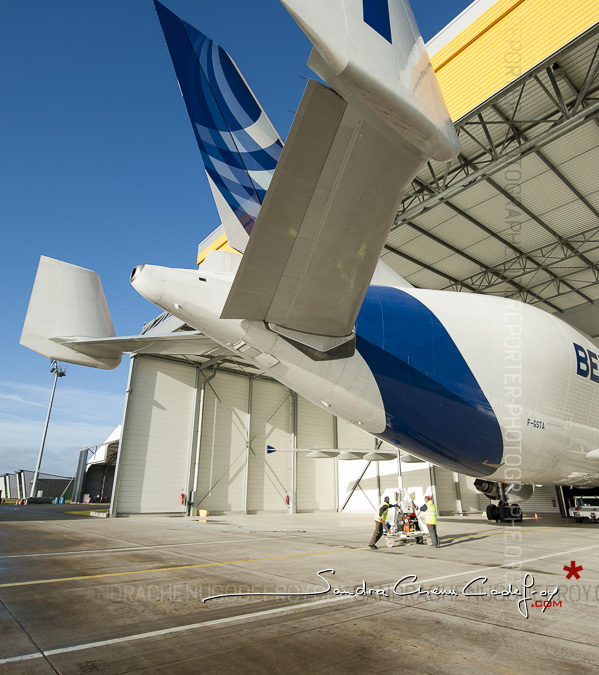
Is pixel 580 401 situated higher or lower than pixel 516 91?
lower

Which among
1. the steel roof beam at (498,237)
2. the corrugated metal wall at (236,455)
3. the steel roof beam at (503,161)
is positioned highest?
the steel roof beam at (498,237)

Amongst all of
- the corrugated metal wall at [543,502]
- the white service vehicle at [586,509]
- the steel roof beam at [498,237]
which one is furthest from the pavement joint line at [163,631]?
the corrugated metal wall at [543,502]

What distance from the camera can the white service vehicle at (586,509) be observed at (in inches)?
710

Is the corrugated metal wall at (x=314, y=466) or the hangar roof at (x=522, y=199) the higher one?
the hangar roof at (x=522, y=199)

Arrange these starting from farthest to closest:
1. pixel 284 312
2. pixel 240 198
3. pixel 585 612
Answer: pixel 240 198, pixel 284 312, pixel 585 612

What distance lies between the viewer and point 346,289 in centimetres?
457

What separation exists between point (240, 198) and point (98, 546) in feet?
26.4

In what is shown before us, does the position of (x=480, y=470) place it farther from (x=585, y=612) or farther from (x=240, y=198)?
(x=240, y=198)

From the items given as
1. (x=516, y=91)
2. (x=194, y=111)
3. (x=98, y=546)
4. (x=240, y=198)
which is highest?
(x=516, y=91)

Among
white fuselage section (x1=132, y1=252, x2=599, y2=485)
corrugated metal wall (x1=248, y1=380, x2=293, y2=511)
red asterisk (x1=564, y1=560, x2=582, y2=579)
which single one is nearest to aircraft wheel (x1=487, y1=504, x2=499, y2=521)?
white fuselage section (x1=132, y1=252, x2=599, y2=485)

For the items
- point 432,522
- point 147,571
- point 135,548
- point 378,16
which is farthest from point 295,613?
point 432,522

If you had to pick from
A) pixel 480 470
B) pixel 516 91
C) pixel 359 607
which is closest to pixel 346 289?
pixel 359 607

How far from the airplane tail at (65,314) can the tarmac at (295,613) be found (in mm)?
3269

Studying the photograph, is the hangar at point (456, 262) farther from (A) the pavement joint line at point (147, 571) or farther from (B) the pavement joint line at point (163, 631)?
(B) the pavement joint line at point (163, 631)
